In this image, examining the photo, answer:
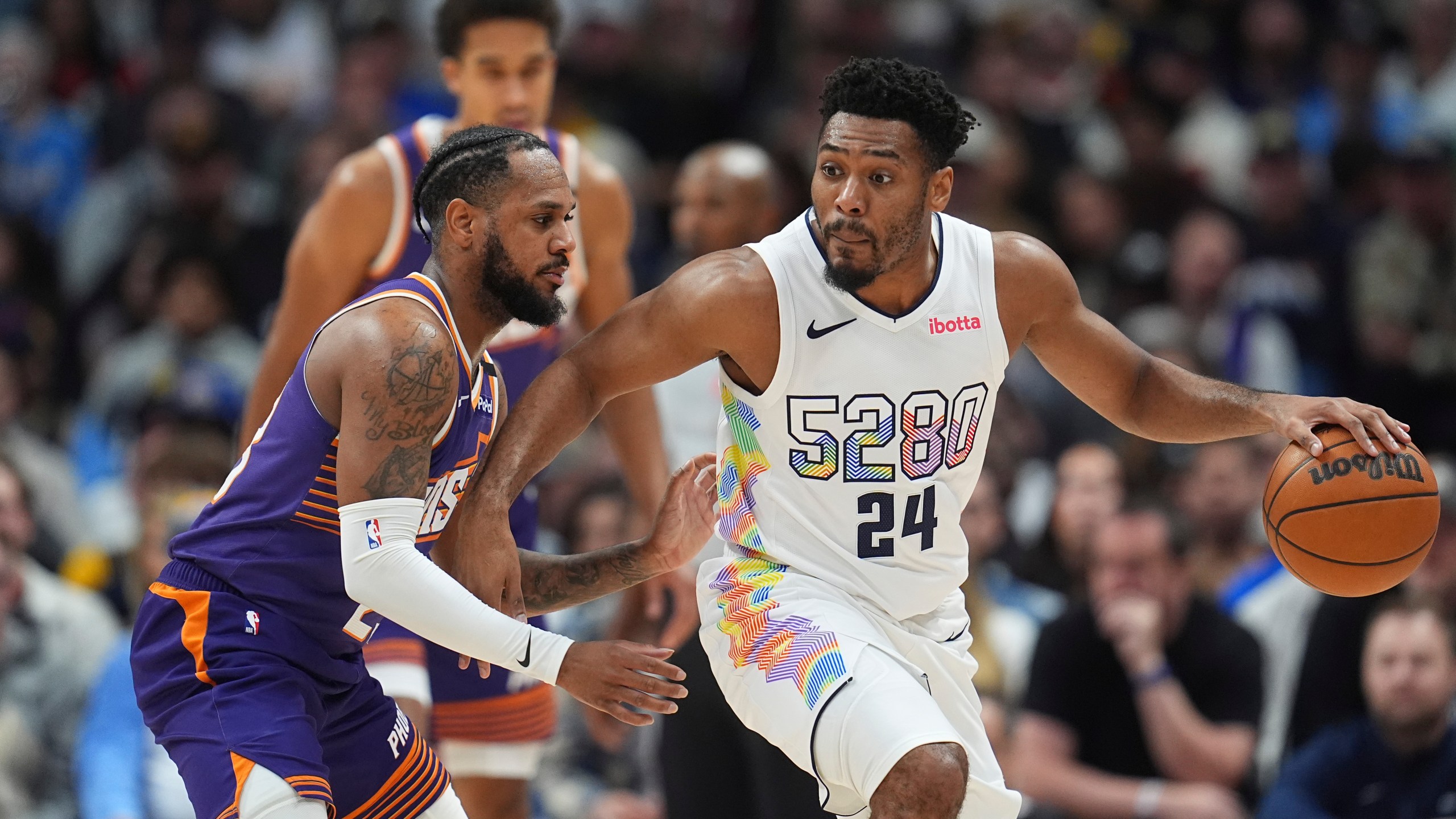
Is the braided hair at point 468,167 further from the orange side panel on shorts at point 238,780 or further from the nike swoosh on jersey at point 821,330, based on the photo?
the orange side panel on shorts at point 238,780

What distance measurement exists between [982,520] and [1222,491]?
1.44 meters

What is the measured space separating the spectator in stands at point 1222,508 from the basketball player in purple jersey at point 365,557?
5.14 metres

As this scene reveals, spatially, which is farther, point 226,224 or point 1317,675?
point 226,224

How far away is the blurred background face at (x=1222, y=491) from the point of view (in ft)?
29.0

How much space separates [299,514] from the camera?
170 inches

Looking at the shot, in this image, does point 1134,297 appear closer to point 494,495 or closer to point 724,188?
point 724,188

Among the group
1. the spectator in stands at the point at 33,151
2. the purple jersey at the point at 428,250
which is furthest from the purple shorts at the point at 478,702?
the spectator in stands at the point at 33,151

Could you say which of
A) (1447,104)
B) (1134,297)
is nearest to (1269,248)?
(1134,297)

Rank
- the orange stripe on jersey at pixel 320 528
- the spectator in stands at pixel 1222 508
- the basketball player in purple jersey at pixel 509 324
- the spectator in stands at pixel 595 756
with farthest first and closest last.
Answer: the spectator in stands at pixel 1222 508, the spectator in stands at pixel 595 756, the basketball player in purple jersey at pixel 509 324, the orange stripe on jersey at pixel 320 528

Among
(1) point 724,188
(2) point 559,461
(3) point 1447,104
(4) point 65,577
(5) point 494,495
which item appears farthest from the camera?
(3) point 1447,104

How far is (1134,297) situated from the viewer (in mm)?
11031

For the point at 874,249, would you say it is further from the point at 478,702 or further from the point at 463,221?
the point at 478,702

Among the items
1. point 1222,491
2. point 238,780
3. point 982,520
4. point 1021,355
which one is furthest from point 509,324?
point 1021,355

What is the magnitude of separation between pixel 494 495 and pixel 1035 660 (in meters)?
3.49
